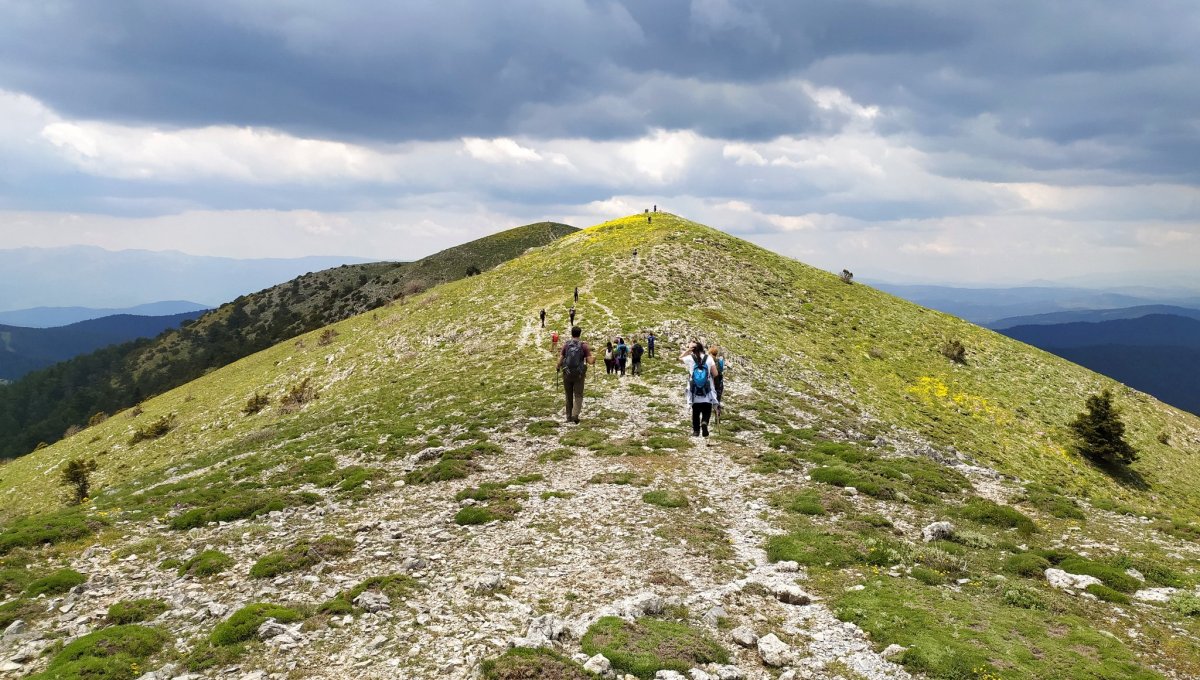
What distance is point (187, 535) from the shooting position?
16.0m

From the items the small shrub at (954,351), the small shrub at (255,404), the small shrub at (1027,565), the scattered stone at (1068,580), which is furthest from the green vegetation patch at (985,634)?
the small shrub at (954,351)

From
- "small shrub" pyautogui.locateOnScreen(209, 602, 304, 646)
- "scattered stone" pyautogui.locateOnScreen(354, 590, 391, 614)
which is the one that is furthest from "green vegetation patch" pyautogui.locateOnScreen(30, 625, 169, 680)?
"scattered stone" pyautogui.locateOnScreen(354, 590, 391, 614)

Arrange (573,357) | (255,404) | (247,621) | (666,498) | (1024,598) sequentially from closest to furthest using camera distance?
(247,621)
(1024,598)
(666,498)
(573,357)
(255,404)

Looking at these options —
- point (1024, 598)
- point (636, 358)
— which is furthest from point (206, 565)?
point (636, 358)

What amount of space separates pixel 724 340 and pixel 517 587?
3573 centimetres

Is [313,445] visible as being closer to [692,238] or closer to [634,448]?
[634,448]

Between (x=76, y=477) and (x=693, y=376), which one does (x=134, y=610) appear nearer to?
(x=693, y=376)

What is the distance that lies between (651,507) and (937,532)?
7715mm

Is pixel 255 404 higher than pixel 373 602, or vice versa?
pixel 373 602

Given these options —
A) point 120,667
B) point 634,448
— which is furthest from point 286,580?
point 634,448

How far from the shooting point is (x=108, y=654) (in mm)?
9625

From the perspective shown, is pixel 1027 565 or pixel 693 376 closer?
pixel 1027 565

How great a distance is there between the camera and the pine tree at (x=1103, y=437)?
141ft

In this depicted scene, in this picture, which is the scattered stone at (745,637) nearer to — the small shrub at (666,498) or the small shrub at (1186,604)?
the small shrub at (666,498)
